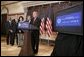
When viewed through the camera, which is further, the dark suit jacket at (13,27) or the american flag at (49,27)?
the american flag at (49,27)

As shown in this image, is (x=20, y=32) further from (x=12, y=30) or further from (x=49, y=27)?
(x=49, y=27)

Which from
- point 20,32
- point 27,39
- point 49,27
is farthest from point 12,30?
point 49,27

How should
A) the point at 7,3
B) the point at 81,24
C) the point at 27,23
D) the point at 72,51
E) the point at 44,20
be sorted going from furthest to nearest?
the point at 7,3 < the point at 44,20 < the point at 27,23 < the point at 72,51 < the point at 81,24

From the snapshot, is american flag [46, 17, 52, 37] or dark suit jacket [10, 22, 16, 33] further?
american flag [46, 17, 52, 37]

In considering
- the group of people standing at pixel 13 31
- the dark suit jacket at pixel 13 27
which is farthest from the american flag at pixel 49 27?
the dark suit jacket at pixel 13 27

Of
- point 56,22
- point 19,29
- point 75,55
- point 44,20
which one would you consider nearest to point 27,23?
point 19,29

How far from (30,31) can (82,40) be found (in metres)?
1.60

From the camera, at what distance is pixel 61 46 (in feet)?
2.74

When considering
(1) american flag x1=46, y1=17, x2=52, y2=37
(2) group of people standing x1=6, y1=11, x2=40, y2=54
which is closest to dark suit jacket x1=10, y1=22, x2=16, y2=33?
(2) group of people standing x1=6, y1=11, x2=40, y2=54

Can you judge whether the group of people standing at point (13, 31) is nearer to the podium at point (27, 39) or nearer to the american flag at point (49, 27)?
the podium at point (27, 39)

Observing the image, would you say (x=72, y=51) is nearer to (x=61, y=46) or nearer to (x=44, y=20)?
(x=61, y=46)

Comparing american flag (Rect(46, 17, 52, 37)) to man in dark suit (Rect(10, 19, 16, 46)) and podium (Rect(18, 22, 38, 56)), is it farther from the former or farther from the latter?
man in dark suit (Rect(10, 19, 16, 46))

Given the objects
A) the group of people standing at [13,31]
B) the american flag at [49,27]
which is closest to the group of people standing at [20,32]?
the group of people standing at [13,31]

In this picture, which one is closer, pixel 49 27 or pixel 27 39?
pixel 27 39
